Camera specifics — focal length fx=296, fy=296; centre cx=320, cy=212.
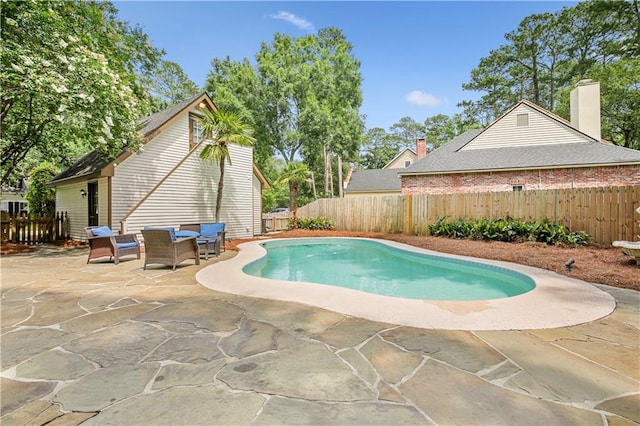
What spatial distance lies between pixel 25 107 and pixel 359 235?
41.6 ft

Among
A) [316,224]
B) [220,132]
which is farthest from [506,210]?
[220,132]

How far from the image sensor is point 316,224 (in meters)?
16.4

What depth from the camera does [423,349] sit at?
2660mm

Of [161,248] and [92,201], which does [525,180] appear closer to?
[161,248]

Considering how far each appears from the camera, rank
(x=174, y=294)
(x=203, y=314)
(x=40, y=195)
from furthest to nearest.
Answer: (x=40, y=195)
(x=174, y=294)
(x=203, y=314)

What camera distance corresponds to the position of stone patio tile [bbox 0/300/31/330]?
133 inches

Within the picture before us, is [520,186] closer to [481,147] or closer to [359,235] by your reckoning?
[481,147]

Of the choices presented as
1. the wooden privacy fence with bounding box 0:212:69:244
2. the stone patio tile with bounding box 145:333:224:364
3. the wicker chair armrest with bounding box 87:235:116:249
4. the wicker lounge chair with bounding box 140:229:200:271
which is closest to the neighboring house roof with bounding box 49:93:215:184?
the wooden privacy fence with bounding box 0:212:69:244

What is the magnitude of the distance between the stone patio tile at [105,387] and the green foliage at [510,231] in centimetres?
1066

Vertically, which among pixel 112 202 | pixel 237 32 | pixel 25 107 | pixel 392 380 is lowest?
pixel 392 380

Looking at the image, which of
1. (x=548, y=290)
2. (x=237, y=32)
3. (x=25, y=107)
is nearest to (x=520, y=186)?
(x=548, y=290)

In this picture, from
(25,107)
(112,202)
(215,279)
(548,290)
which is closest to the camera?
(548,290)

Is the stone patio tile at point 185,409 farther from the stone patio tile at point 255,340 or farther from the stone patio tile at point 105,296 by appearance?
the stone patio tile at point 105,296

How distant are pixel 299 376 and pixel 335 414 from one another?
0.48 m
